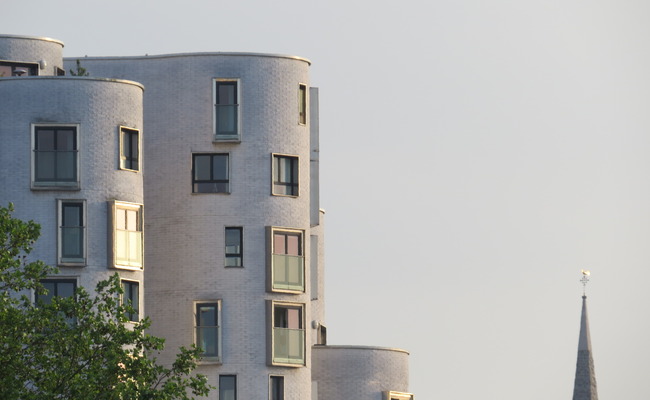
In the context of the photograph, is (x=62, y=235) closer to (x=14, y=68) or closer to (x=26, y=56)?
(x=14, y=68)

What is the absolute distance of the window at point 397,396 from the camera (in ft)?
332

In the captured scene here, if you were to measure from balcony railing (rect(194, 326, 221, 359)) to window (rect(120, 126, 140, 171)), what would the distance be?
21.1 ft

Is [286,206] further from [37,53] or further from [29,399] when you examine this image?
[29,399]

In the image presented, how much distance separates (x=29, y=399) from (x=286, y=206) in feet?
78.5

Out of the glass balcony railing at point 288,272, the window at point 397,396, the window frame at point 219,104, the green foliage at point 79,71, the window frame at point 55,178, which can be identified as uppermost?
the green foliage at point 79,71

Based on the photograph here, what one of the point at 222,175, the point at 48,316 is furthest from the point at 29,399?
the point at 222,175

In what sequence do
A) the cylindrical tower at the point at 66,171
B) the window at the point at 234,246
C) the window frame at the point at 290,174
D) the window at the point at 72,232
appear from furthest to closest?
the window frame at the point at 290,174 → the window at the point at 234,246 → the cylindrical tower at the point at 66,171 → the window at the point at 72,232

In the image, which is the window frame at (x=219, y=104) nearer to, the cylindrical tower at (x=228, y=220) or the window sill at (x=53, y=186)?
the cylindrical tower at (x=228, y=220)

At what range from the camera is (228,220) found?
93688 mm

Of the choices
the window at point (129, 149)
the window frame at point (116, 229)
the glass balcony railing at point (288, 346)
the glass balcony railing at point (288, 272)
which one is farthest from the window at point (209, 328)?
the window at point (129, 149)

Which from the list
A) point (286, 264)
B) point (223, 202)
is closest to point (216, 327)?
point (286, 264)

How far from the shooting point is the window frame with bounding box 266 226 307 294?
9356cm

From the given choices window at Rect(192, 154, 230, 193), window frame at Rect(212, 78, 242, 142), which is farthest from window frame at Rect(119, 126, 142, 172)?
window frame at Rect(212, 78, 242, 142)

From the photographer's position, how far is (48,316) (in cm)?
7488
